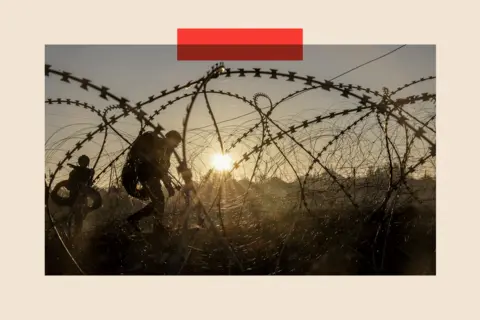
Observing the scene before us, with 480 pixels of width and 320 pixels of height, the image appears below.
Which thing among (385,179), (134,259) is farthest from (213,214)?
(385,179)

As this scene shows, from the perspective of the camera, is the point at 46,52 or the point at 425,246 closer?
the point at 46,52

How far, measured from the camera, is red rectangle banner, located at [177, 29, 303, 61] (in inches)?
216

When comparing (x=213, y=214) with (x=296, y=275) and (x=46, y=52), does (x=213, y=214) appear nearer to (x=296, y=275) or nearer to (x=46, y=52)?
(x=296, y=275)

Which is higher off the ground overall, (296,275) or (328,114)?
(328,114)

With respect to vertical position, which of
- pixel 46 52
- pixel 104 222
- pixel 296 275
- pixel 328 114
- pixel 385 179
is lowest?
pixel 296 275

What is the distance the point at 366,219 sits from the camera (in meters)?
6.18

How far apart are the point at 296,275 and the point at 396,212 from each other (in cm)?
138
